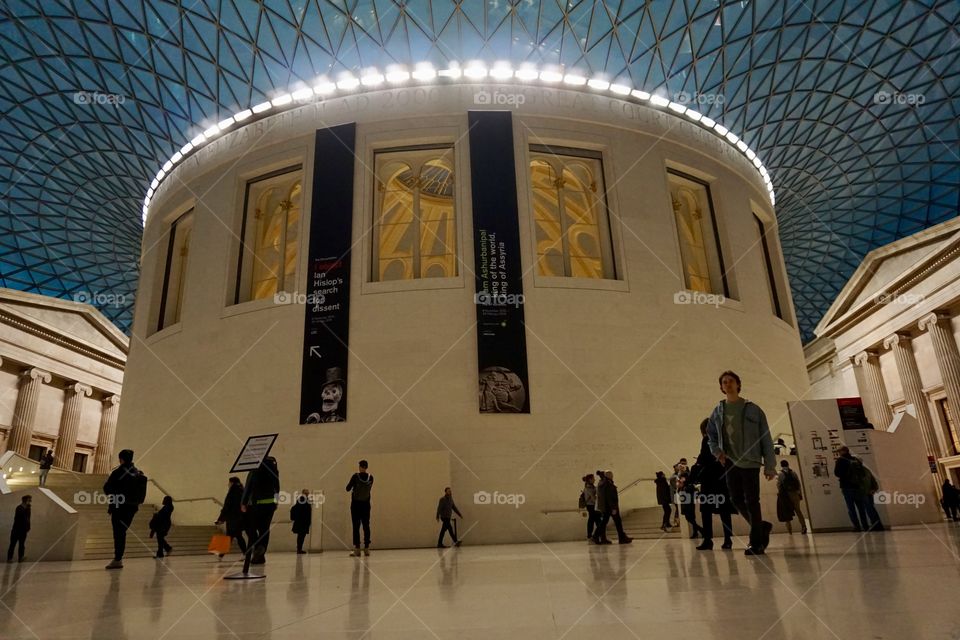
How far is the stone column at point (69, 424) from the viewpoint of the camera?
37.2 metres

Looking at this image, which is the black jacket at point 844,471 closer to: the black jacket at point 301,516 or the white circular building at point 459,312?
the white circular building at point 459,312

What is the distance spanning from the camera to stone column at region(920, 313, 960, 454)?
2902 centimetres

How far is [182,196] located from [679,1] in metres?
20.6

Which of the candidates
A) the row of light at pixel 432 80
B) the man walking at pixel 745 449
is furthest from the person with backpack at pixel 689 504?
the row of light at pixel 432 80

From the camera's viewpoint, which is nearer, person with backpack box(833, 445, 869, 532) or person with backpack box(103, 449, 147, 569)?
person with backpack box(103, 449, 147, 569)

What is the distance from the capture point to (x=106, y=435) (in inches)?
1654

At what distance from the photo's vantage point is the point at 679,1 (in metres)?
22.2

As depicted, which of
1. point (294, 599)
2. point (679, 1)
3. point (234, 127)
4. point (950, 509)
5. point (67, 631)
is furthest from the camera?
point (234, 127)

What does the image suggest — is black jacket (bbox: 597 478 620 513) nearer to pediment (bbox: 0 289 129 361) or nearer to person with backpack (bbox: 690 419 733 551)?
person with backpack (bbox: 690 419 733 551)

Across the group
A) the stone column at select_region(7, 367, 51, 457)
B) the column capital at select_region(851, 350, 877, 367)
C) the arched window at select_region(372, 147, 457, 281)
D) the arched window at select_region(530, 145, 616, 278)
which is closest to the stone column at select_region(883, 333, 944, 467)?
the column capital at select_region(851, 350, 877, 367)

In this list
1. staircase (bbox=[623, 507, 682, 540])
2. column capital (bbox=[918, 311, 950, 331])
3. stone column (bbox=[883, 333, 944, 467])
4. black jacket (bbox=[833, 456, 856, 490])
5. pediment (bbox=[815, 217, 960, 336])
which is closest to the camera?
black jacket (bbox=[833, 456, 856, 490])

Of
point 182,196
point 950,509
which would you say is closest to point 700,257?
point 950,509

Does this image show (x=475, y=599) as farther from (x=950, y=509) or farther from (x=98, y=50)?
(x=98, y=50)

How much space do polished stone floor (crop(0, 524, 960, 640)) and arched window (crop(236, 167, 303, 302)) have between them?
17.0 m
